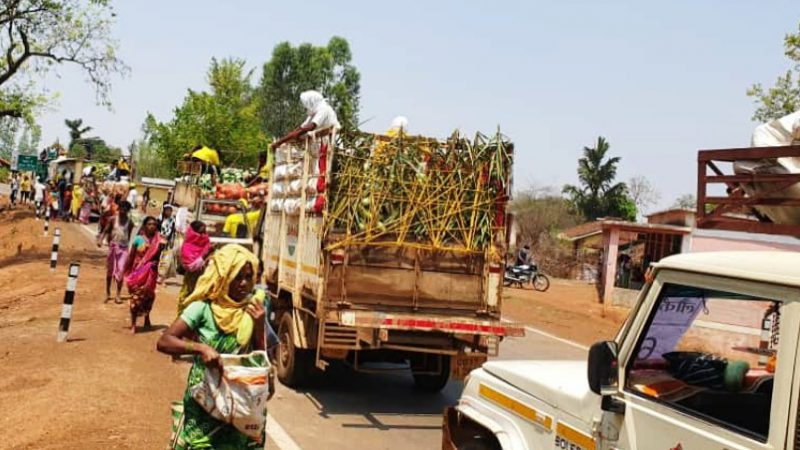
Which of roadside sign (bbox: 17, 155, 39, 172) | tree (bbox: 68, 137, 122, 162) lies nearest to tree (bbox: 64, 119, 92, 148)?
tree (bbox: 68, 137, 122, 162)

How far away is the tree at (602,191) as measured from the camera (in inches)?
2101

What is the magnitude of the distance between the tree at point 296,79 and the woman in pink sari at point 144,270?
50.2 metres

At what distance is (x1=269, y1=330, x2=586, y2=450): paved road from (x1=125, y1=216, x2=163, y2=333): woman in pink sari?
2.67m

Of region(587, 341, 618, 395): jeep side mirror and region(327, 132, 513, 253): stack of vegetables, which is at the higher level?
region(327, 132, 513, 253): stack of vegetables

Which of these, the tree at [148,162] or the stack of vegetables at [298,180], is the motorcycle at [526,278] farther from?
the tree at [148,162]

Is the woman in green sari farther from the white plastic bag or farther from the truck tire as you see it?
the truck tire

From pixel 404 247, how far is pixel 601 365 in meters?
4.35

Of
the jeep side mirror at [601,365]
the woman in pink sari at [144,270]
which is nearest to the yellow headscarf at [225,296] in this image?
the jeep side mirror at [601,365]

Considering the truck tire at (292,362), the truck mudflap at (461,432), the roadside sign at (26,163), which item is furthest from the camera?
the roadside sign at (26,163)

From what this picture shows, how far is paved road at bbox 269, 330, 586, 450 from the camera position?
21.9 feet

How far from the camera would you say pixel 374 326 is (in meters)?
7.04

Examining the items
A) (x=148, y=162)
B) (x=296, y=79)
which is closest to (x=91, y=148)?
(x=148, y=162)

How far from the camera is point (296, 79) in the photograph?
61125mm

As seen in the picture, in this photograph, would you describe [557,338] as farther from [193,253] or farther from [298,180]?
[298,180]
